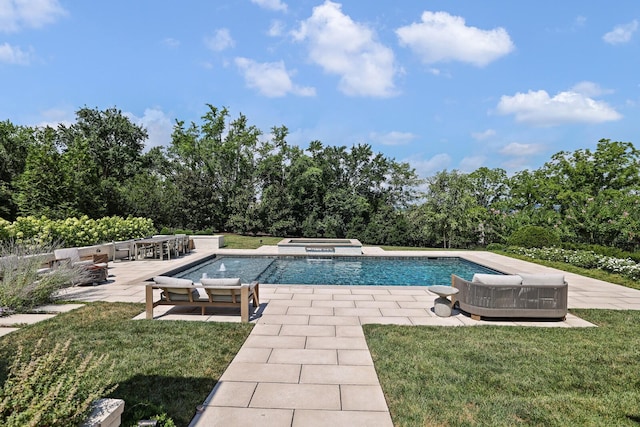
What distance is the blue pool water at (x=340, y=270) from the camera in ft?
35.1

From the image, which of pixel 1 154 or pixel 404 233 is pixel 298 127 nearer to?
pixel 404 233

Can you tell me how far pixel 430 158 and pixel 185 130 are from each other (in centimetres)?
1975

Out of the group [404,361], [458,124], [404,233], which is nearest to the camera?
[404,361]

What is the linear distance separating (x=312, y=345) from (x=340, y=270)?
772 centimetres

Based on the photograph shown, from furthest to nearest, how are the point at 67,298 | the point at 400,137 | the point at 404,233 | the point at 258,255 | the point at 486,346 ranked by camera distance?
the point at 400,137, the point at 404,233, the point at 258,255, the point at 67,298, the point at 486,346

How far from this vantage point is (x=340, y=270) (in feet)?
40.8

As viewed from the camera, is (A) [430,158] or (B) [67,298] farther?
(A) [430,158]

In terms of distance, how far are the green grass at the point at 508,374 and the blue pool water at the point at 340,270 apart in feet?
17.1

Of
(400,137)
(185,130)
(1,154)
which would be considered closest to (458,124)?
(400,137)

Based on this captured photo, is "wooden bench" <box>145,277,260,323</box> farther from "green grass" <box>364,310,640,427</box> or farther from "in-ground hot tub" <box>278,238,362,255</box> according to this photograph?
"in-ground hot tub" <box>278,238,362,255</box>

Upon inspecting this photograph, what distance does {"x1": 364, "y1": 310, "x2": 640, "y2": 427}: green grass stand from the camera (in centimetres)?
315

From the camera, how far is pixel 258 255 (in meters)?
14.9

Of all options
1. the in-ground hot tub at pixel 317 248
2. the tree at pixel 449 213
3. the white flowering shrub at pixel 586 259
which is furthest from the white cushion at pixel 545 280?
the tree at pixel 449 213

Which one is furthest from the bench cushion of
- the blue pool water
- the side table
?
the side table
